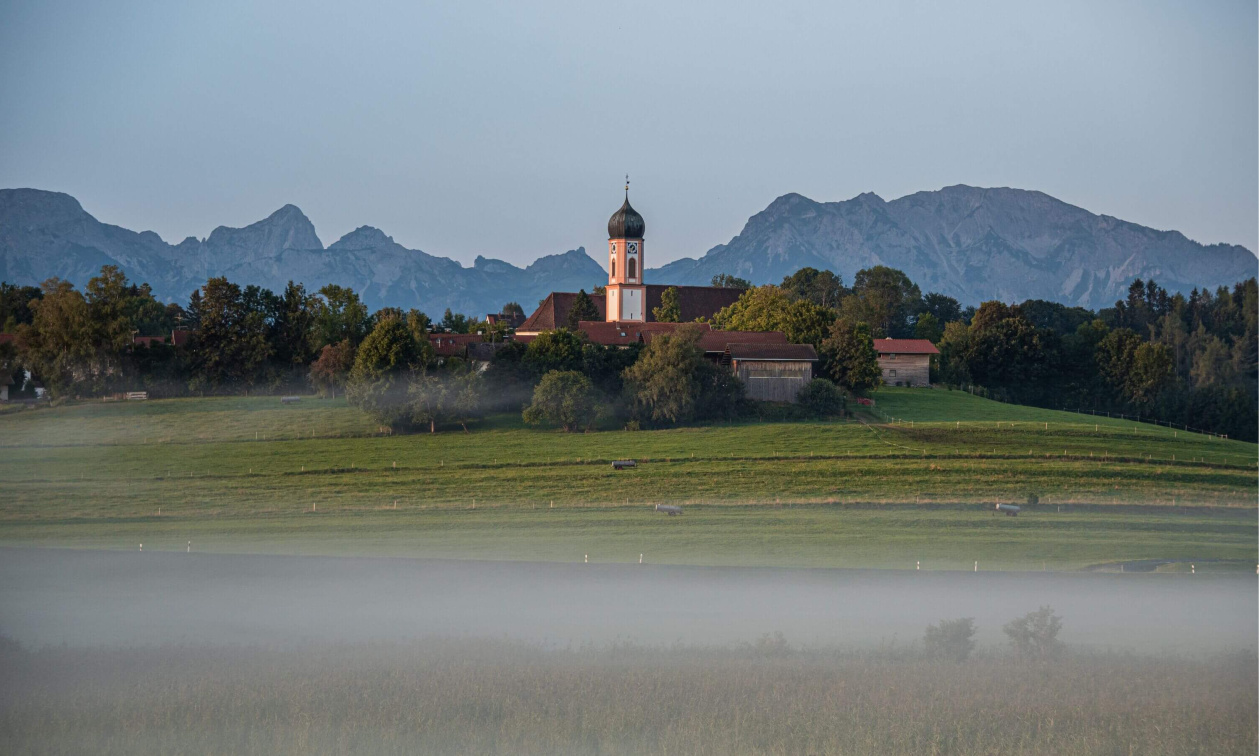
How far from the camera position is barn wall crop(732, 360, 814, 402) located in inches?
2104

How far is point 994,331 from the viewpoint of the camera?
7581 centimetres

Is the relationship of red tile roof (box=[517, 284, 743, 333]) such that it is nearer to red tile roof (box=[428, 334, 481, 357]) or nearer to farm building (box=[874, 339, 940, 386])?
red tile roof (box=[428, 334, 481, 357])

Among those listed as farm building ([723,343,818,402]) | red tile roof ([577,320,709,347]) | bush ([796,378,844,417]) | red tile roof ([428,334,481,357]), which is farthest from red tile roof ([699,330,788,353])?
red tile roof ([428,334,481,357])

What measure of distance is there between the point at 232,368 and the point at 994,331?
51.5 meters

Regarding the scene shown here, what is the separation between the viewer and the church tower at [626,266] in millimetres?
90062

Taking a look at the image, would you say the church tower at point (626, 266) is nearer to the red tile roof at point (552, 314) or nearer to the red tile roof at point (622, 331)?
the red tile roof at point (552, 314)

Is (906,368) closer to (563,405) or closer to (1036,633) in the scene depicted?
(563,405)

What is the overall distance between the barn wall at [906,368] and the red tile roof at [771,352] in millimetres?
16371

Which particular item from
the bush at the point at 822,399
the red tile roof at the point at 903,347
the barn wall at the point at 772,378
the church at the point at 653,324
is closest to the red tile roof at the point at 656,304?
the church at the point at 653,324

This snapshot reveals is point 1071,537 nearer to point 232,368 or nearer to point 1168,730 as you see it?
point 1168,730

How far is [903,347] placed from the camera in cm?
7188

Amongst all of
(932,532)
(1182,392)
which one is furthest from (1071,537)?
(1182,392)

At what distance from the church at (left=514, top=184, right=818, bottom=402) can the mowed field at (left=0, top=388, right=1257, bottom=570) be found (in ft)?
17.1

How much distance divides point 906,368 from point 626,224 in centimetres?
2972
